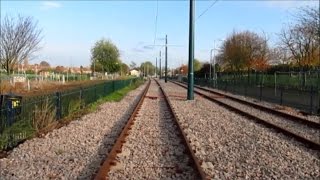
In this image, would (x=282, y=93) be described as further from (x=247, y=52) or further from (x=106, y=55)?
(x=106, y=55)

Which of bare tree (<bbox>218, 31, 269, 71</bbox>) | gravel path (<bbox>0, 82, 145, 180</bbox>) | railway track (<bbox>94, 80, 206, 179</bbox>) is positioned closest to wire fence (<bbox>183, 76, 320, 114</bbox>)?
railway track (<bbox>94, 80, 206, 179</bbox>)

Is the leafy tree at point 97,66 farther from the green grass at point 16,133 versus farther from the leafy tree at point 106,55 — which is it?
the green grass at point 16,133

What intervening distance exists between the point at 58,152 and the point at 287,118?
13.4 m

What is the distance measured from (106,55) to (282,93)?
101m

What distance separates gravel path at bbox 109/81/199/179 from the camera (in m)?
9.27

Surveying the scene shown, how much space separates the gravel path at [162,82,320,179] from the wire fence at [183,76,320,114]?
33.5ft

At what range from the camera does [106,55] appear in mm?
131500

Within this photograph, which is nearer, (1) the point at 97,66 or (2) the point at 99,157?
(2) the point at 99,157

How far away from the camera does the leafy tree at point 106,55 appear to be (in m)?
131

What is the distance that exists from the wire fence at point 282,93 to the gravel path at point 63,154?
14101 millimetres

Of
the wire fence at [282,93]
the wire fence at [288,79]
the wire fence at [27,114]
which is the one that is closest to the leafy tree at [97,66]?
the wire fence at [282,93]

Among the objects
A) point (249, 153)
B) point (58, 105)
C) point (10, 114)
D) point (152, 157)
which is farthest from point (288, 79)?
point (152, 157)

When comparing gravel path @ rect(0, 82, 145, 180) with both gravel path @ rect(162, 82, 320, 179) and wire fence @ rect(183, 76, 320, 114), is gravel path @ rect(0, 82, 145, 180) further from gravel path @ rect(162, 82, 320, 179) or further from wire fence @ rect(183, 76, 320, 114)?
wire fence @ rect(183, 76, 320, 114)

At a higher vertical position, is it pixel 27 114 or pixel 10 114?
pixel 10 114
